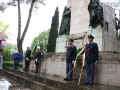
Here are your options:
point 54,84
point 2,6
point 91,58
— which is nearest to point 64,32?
point 54,84

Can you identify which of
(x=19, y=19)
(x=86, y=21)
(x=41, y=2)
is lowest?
(x=86, y=21)

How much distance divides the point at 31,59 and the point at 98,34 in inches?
201

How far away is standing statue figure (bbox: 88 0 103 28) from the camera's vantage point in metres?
8.05

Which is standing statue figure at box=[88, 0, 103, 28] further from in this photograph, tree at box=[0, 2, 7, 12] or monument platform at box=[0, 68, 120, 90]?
tree at box=[0, 2, 7, 12]

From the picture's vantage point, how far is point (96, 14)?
8086 mm

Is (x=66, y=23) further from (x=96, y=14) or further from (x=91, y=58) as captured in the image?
Result: (x=91, y=58)

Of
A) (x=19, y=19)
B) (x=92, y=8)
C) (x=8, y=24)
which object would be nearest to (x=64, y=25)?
(x=92, y=8)

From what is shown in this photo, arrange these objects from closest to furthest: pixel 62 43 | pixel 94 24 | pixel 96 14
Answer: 1. pixel 96 14
2. pixel 94 24
3. pixel 62 43

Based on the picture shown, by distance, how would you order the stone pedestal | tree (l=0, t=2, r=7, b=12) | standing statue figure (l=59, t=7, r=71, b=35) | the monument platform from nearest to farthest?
the monument platform, the stone pedestal, standing statue figure (l=59, t=7, r=71, b=35), tree (l=0, t=2, r=7, b=12)

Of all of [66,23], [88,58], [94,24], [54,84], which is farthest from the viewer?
[66,23]

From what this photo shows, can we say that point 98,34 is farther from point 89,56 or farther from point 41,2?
point 41,2

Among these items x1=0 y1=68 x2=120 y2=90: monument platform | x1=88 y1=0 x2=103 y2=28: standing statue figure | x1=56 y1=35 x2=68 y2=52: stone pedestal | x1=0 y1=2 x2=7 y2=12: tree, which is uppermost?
x1=0 y1=2 x2=7 y2=12: tree

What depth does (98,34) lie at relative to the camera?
7844 mm

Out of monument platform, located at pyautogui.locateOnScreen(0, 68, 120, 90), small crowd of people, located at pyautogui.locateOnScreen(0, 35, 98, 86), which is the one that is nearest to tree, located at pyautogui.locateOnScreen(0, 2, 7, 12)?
monument platform, located at pyautogui.locateOnScreen(0, 68, 120, 90)
